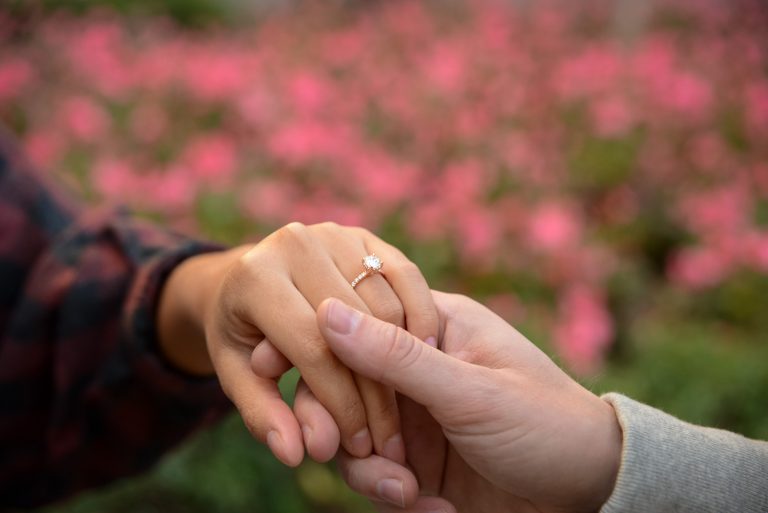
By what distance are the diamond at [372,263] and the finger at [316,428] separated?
18 cm

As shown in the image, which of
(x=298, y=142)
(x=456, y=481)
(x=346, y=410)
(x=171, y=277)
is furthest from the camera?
(x=298, y=142)

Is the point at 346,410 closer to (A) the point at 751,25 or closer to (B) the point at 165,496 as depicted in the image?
(B) the point at 165,496

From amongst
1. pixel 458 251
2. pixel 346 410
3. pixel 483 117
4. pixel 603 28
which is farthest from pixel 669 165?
pixel 346 410

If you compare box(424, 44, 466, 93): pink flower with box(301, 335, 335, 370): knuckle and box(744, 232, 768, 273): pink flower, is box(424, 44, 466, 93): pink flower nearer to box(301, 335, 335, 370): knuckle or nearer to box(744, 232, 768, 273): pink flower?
box(744, 232, 768, 273): pink flower

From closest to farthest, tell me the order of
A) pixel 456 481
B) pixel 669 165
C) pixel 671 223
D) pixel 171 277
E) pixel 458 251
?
pixel 456 481 → pixel 171 277 → pixel 458 251 → pixel 671 223 → pixel 669 165

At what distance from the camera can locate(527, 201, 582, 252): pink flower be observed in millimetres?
2361

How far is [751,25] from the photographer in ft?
16.4

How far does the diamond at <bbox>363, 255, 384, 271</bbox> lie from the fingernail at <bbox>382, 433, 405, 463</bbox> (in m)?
0.22

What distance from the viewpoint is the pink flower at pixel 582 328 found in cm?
210

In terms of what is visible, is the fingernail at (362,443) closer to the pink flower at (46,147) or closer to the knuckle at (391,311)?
the knuckle at (391,311)

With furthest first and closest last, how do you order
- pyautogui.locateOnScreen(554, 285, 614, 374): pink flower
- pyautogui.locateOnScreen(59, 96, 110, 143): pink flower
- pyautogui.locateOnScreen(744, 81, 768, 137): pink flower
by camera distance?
pyautogui.locateOnScreen(744, 81, 768, 137): pink flower → pyautogui.locateOnScreen(59, 96, 110, 143): pink flower → pyautogui.locateOnScreen(554, 285, 614, 374): pink flower

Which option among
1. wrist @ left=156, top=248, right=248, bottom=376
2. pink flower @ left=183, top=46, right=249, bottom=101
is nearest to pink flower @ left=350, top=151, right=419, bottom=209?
pink flower @ left=183, top=46, right=249, bottom=101

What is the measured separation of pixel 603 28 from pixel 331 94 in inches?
105

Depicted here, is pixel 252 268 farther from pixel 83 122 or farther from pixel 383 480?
pixel 83 122
